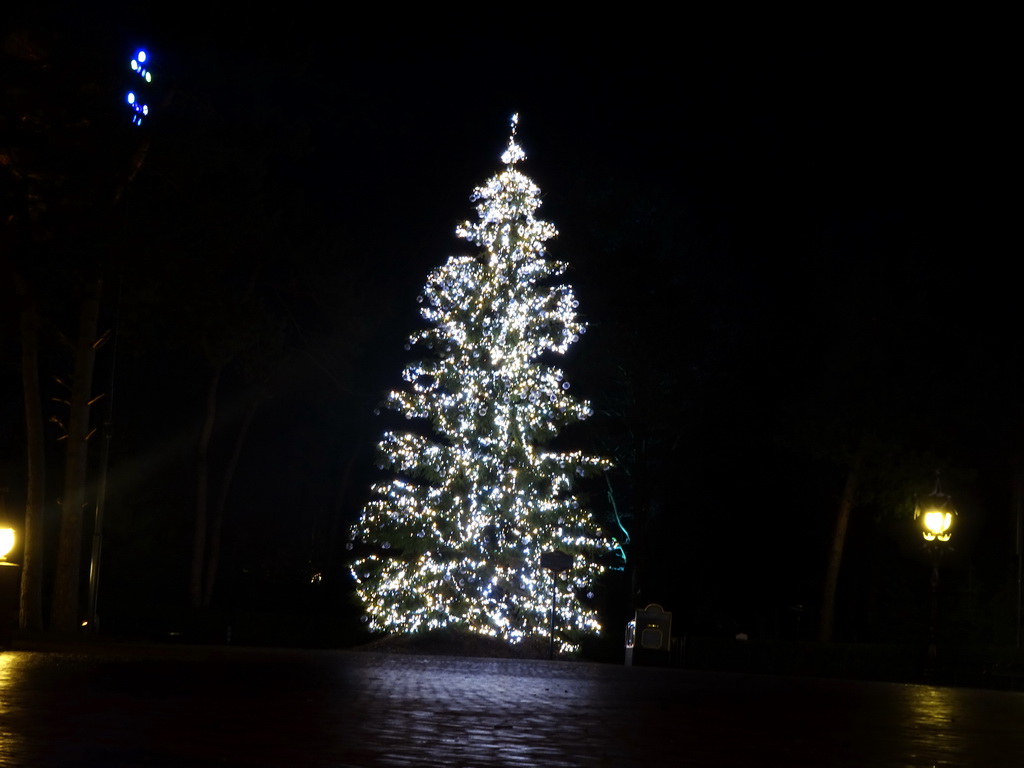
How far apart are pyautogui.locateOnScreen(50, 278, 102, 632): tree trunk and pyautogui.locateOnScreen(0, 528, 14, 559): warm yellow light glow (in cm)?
1001

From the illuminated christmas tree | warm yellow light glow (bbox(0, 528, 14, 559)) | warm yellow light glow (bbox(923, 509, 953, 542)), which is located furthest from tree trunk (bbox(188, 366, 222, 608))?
warm yellow light glow (bbox(923, 509, 953, 542))

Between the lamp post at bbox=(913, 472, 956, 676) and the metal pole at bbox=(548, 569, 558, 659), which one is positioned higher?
the lamp post at bbox=(913, 472, 956, 676)

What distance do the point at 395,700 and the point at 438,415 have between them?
686 inches

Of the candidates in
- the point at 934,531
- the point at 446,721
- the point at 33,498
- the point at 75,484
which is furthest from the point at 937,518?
the point at 33,498

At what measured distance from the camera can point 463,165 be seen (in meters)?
48.1

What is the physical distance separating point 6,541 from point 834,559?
26151 millimetres

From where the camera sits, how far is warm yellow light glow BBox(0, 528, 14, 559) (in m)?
18.6

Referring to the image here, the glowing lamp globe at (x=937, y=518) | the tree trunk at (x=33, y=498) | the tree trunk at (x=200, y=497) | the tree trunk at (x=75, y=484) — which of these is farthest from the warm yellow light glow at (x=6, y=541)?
Result: the tree trunk at (x=200, y=497)

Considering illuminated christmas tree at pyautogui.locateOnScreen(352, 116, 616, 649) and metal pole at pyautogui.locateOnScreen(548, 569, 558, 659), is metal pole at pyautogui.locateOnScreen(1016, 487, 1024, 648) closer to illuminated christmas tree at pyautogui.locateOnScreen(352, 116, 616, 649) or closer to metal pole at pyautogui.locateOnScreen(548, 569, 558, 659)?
illuminated christmas tree at pyautogui.locateOnScreen(352, 116, 616, 649)

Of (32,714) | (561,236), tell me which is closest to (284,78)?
(561,236)

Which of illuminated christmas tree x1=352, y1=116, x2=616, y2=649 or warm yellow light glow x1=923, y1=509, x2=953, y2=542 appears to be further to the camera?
illuminated christmas tree x1=352, y1=116, x2=616, y2=649

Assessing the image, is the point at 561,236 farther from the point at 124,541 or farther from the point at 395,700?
the point at 395,700

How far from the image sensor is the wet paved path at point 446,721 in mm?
8219

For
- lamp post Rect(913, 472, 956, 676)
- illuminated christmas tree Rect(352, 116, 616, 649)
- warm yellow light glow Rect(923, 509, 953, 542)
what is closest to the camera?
lamp post Rect(913, 472, 956, 676)
